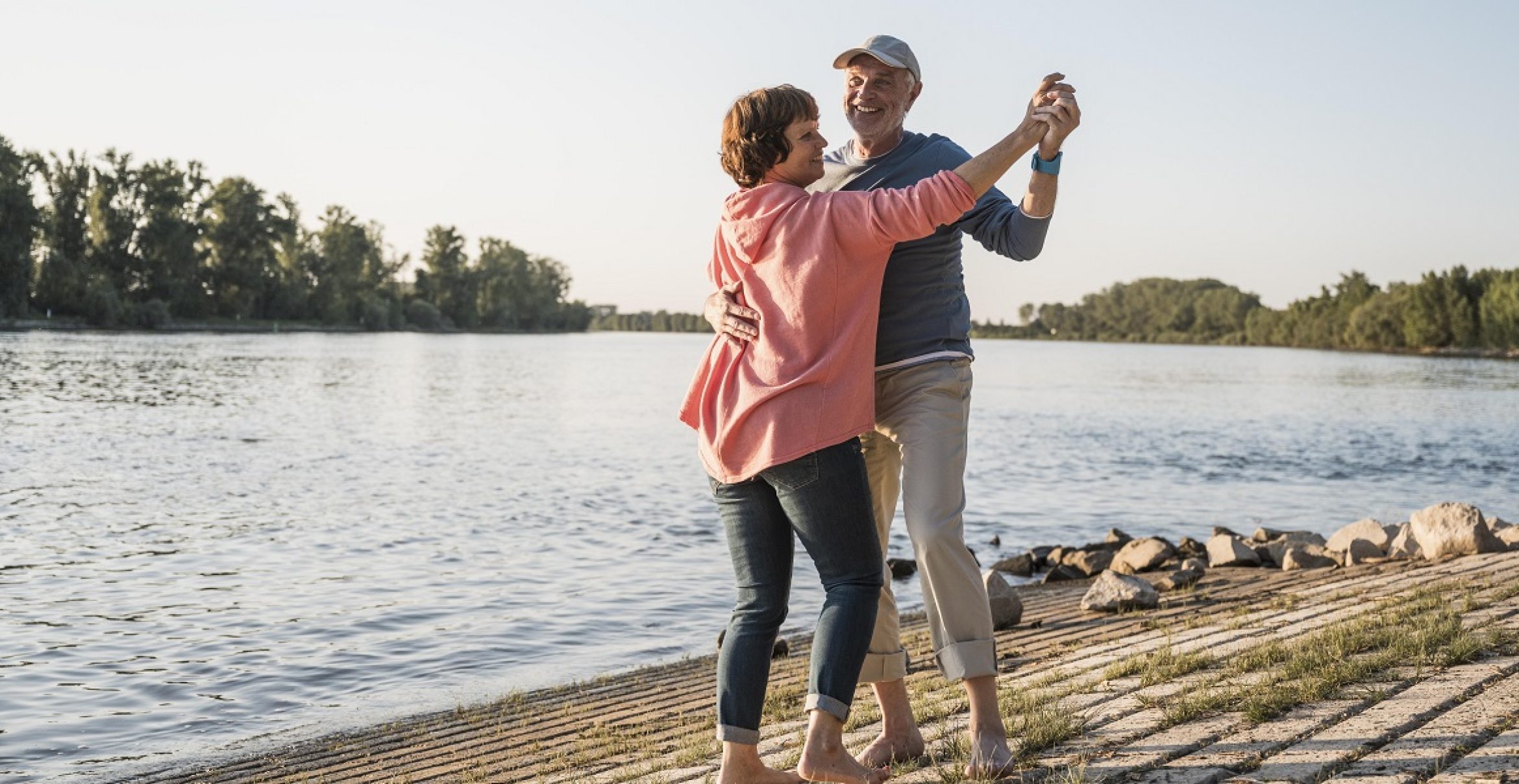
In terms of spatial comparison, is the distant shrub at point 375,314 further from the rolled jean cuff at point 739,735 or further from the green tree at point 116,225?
the rolled jean cuff at point 739,735

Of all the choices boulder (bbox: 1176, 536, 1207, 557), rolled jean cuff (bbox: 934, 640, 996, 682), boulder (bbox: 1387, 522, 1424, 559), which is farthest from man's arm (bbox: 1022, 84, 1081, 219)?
boulder (bbox: 1176, 536, 1207, 557)

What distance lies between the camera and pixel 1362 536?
12.7m

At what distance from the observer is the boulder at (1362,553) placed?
1218 cm

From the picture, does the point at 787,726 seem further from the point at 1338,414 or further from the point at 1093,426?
the point at 1338,414

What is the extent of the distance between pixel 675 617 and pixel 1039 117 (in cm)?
859

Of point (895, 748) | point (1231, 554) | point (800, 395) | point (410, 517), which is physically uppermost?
point (800, 395)

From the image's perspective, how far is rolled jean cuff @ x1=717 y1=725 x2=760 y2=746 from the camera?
3.83m

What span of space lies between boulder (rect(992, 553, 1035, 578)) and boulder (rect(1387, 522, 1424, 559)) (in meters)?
3.85

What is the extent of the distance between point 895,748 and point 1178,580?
24.5 feet

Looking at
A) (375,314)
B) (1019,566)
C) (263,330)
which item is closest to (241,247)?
(263,330)

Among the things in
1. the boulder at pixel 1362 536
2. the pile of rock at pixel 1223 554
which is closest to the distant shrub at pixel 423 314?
the pile of rock at pixel 1223 554

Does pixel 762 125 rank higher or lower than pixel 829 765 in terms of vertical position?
higher

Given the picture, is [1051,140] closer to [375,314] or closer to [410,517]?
[410,517]

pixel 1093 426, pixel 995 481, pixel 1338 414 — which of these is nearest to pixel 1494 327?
pixel 1338 414
